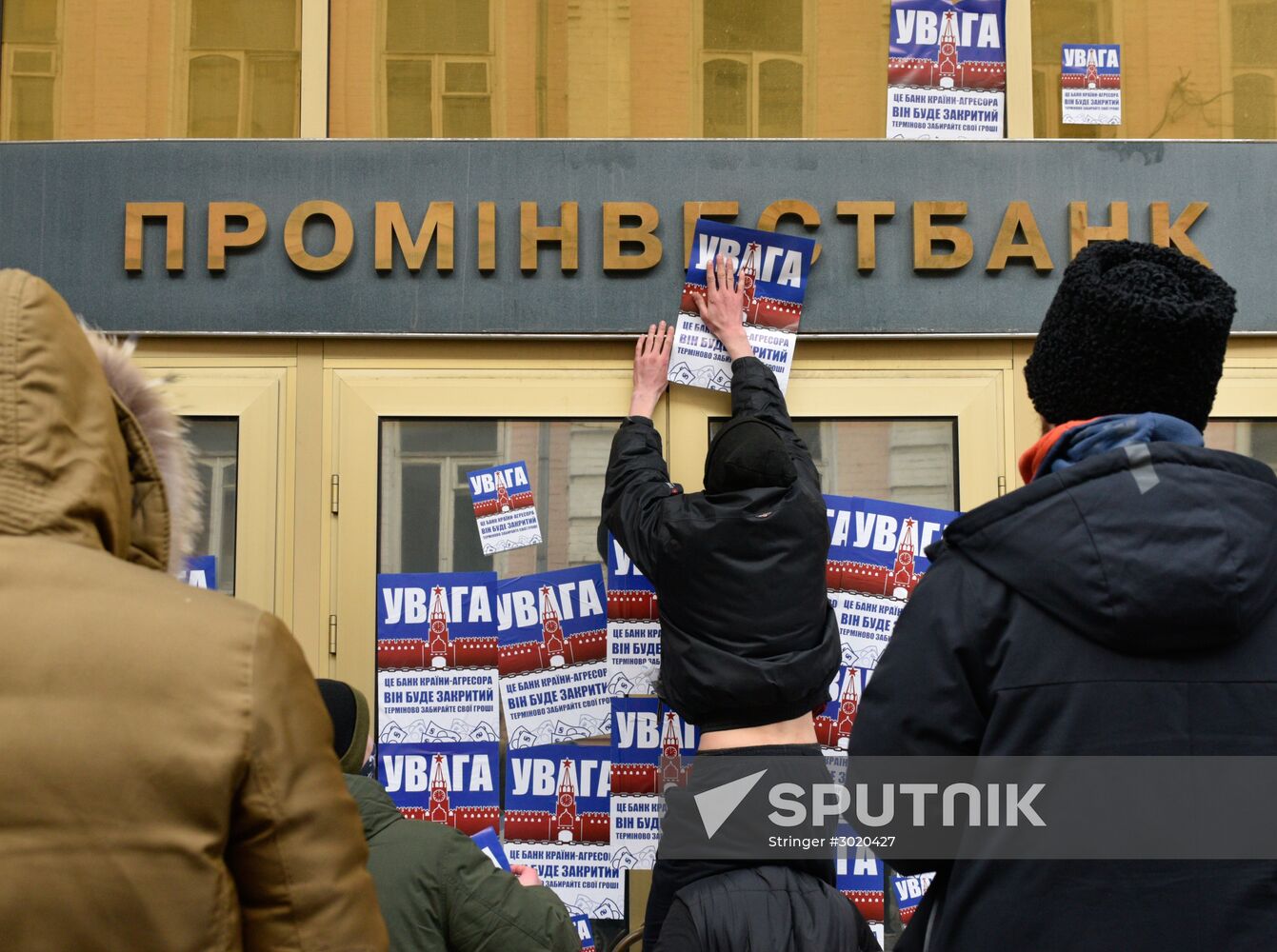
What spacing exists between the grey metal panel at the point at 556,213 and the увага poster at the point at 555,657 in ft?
2.61

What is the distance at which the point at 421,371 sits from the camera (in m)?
4.43

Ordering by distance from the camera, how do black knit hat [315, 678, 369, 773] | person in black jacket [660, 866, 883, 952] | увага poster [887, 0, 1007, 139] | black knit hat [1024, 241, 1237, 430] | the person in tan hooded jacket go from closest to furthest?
the person in tan hooded jacket < black knit hat [1024, 241, 1237, 430] < black knit hat [315, 678, 369, 773] < person in black jacket [660, 866, 883, 952] < увага poster [887, 0, 1007, 139]

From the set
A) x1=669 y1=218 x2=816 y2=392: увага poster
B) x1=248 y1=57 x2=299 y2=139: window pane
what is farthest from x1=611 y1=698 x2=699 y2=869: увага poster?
x1=248 y1=57 x2=299 y2=139: window pane

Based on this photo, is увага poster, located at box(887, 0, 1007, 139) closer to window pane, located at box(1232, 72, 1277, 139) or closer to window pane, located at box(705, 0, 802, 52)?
window pane, located at box(705, 0, 802, 52)

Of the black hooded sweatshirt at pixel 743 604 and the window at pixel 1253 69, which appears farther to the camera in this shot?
the window at pixel 1253 69

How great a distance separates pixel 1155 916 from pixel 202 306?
3458 mm

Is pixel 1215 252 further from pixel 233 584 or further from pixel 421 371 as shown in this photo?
pixel 233 584

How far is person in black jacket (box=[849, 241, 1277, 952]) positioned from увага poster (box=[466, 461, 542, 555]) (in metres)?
2.56

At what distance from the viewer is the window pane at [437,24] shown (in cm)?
462

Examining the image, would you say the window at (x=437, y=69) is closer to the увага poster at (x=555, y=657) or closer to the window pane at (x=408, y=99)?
the window pane at (x=408, y=99)

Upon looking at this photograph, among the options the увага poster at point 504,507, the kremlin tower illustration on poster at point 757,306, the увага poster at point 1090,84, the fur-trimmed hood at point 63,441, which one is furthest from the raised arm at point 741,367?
the fur-trimmed hood at point 63,441

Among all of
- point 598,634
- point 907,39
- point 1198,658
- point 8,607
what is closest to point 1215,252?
point 907,39

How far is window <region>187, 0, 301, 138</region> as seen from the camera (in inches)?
180

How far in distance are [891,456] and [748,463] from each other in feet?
2.61
